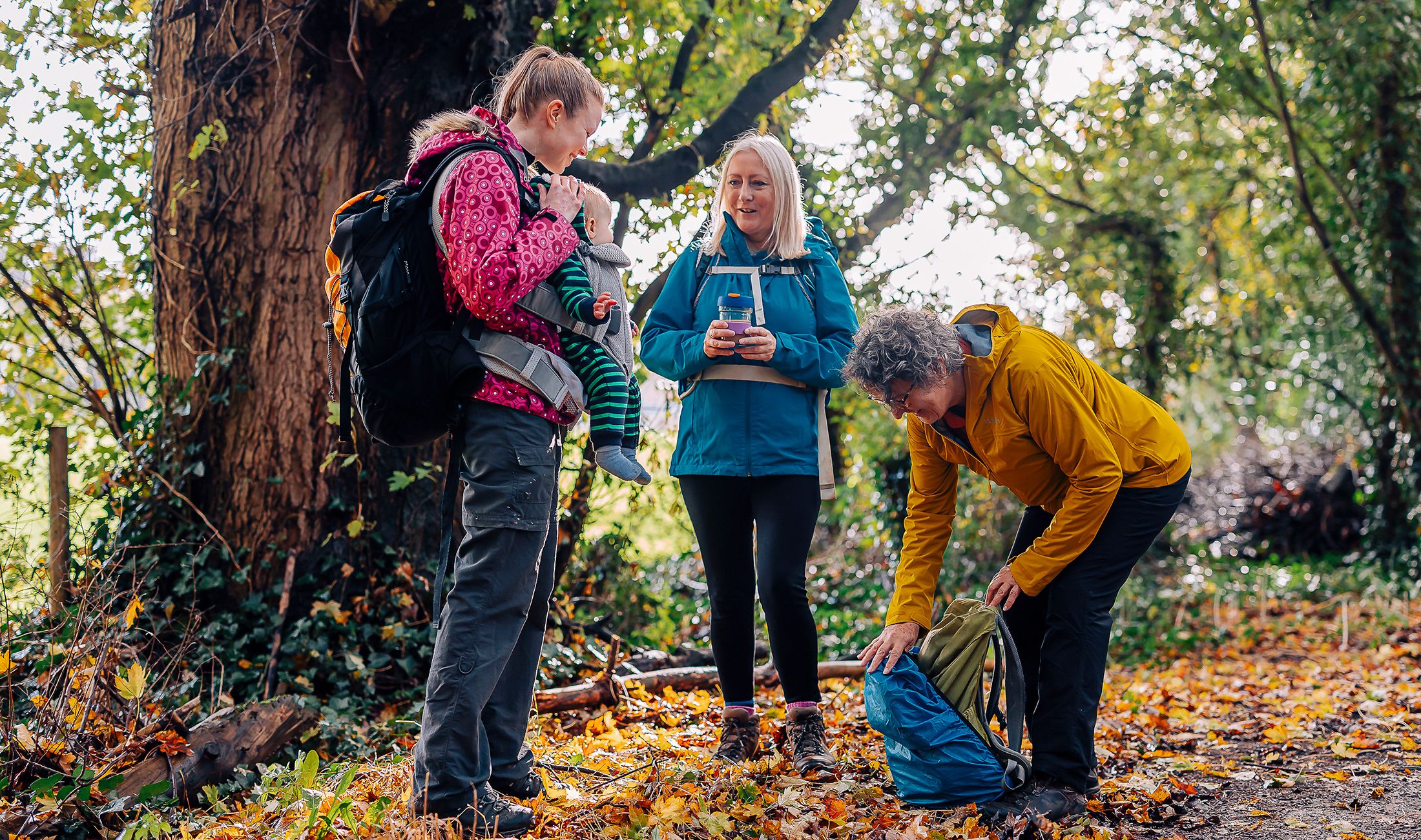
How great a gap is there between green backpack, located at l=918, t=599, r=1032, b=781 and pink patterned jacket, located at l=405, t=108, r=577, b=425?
1.30 m

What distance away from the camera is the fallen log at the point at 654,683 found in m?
4.17

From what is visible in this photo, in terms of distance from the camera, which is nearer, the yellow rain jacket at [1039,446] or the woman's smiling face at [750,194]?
the yellow rain jacket at [1039,446]

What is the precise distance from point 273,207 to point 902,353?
3178 mm

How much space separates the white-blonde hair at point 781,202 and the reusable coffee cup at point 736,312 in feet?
0.64

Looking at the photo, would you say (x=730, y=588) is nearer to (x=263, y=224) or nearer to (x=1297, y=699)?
(x=263, y=224)

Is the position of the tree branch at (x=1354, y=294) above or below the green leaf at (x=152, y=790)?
above

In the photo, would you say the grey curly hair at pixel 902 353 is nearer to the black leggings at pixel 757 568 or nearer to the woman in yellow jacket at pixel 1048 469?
the woman in yellow jacket at pixel 1048 469

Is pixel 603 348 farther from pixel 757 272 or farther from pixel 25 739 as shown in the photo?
pixel 25 739

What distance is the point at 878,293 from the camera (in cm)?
644

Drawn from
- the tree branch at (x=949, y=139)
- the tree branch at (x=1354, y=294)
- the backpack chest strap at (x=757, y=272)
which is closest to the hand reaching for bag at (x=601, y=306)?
the backpack chest strap at (x=757, y=272)

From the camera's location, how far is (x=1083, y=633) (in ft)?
9.20

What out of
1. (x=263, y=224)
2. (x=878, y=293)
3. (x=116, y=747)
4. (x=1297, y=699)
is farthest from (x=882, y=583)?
(x=116, y=747)

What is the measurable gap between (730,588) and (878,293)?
3.70 metres

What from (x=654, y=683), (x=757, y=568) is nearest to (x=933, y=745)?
(x=757, y=568)
